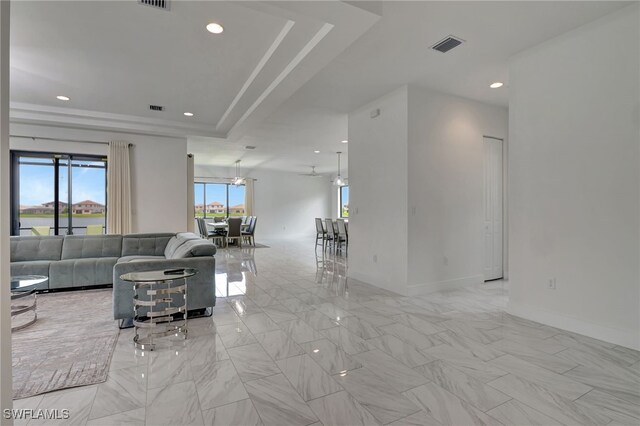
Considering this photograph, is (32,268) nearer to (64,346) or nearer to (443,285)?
(64,346)

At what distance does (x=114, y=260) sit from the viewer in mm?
4656

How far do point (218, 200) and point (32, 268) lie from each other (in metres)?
8.15

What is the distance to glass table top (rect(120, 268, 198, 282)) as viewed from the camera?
2785 millimetres

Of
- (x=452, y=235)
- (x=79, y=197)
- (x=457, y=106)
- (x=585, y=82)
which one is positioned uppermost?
(x=457, y=106)

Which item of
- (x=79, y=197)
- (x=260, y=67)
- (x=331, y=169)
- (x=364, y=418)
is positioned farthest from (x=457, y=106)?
(x=331, y=169)

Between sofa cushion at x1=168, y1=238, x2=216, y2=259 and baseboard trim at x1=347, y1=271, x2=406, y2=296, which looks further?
baseboard trim at x1=347, y1=271, x2=406, y2=296

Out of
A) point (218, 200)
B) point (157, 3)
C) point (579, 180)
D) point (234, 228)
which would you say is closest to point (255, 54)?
point (157, 3)

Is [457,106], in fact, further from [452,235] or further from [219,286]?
[219,286]

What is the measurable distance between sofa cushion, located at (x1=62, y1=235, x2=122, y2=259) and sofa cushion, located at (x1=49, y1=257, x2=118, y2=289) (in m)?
0.17

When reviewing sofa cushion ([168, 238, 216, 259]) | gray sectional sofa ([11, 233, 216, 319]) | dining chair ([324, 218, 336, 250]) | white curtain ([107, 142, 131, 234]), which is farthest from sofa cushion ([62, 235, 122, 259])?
dining chair ([324, 218, 336, 250])

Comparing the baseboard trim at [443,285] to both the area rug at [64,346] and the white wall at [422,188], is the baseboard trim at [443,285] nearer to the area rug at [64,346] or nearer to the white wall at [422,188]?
the white wall at [422,188]

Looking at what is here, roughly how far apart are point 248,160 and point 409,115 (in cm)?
718

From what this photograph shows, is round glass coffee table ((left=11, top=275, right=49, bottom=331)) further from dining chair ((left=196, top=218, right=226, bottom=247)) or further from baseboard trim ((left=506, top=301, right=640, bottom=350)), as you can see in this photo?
dining chair ((left=196, top=218, right=226, bottom=247))

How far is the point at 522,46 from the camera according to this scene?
323cm
